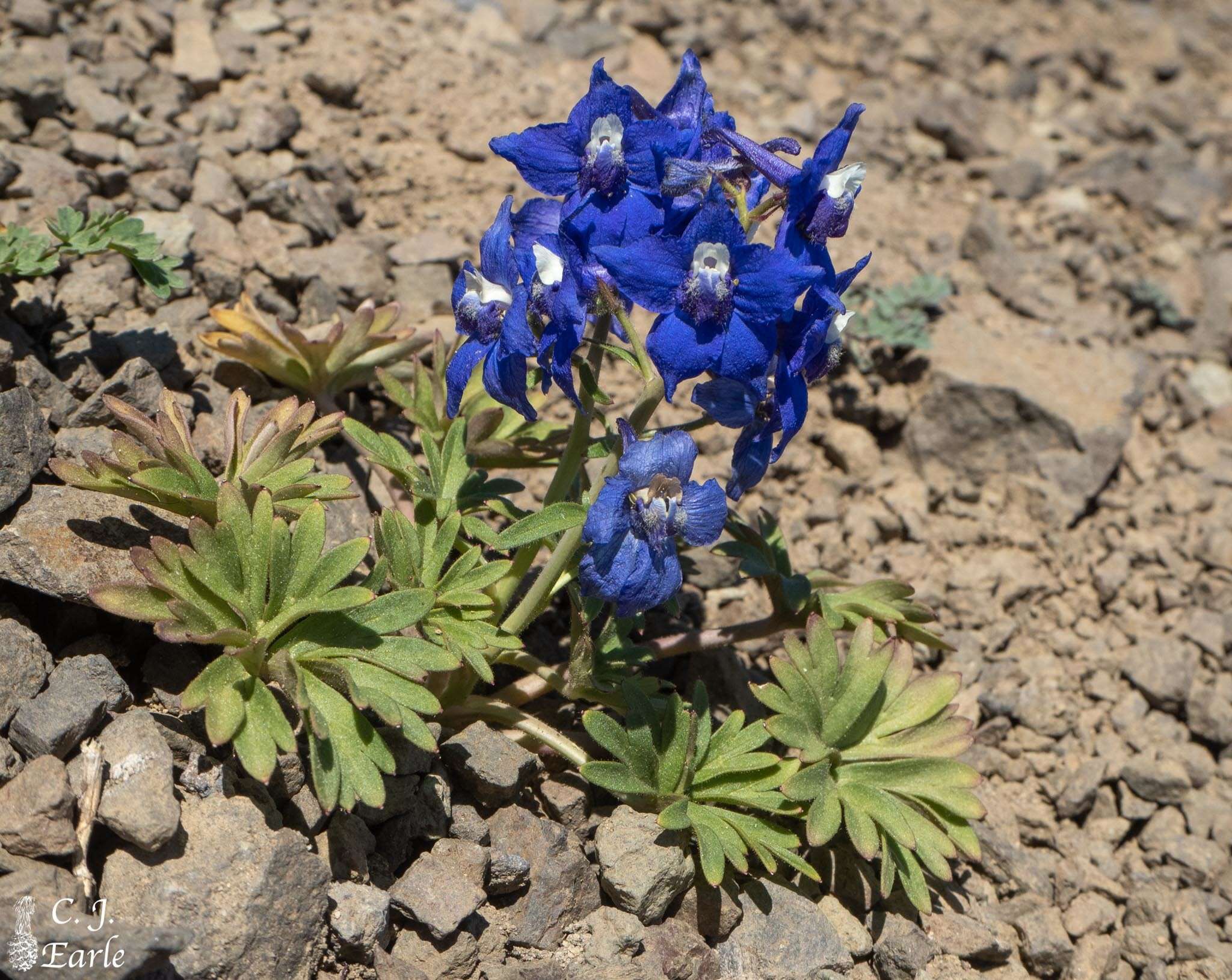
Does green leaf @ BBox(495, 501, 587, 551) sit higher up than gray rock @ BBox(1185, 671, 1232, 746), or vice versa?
green leaf @ BBox(495, 501, 587, 551)

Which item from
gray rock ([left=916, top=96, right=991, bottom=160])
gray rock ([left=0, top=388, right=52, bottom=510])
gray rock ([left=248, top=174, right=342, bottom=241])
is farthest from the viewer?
gray rock ([left=916, top=96, right=991, bottom=160])

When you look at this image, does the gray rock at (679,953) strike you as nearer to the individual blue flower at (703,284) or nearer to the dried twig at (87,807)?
the dried twig at (87,807)

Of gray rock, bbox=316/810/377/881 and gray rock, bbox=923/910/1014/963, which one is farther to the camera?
gray rock, bbox=923/910/1014/963

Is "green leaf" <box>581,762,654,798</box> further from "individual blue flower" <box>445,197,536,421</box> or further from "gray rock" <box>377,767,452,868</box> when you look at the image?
"individual blue flower" <box>445,197,536,421</box>

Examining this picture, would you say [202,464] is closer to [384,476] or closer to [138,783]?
[384,476]

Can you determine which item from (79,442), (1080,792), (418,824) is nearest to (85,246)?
(79,442)

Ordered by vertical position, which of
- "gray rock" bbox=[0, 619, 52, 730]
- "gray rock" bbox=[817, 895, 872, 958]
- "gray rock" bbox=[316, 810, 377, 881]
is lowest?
"gray rock" bbox=[817, 895, 872, 958]

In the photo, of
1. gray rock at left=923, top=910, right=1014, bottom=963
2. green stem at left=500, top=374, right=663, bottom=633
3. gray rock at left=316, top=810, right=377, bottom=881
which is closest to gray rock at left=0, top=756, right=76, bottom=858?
gray rock at left=316, top=810, right=377, bottom=881
